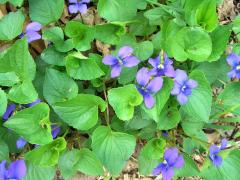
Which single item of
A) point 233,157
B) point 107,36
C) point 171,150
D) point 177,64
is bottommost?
point 233,157

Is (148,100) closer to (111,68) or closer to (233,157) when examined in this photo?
(111,68)

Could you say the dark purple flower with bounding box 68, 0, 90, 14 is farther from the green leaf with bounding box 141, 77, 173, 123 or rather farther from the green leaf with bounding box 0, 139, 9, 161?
the green leaf with bounding box 0, 139, 9, 161

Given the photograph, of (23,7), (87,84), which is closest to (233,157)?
(87,84)

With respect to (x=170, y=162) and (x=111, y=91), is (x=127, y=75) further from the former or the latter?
(x=170, y=162)

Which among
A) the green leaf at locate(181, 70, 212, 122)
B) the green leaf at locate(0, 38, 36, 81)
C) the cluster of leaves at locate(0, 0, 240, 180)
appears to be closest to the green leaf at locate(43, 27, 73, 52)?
the cluster of leaves at locate(0, 0, 240, 180)

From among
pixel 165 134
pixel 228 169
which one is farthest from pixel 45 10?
pixel 228 169

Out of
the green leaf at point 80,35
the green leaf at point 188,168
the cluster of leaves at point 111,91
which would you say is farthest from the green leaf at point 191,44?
the green leaf at point 188,168

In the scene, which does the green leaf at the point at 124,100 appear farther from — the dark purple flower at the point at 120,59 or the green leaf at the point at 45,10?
the green leaf at the point at 45,10
